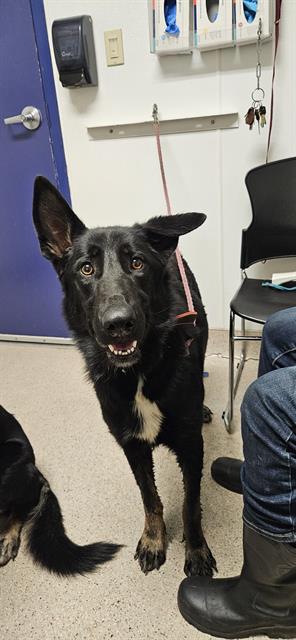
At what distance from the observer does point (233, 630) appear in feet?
3.12

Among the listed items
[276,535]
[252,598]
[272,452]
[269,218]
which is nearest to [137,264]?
[272,452]

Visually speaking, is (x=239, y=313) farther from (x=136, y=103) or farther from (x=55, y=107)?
(x=55, y=107)

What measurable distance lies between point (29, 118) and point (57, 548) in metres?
1.99

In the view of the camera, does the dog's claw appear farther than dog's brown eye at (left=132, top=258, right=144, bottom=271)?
Yes

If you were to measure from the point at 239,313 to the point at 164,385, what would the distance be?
573 millimetres

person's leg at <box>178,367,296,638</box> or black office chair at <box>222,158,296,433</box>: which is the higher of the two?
black office chair at <box>222,158,296,433</box>

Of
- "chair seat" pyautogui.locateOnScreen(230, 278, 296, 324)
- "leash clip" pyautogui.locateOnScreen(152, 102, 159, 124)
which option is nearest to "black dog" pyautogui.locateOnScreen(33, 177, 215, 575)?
"chair seat" pyautogui.locateOnScreen(230, 278, 296, 324)

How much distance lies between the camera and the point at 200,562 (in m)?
1.12

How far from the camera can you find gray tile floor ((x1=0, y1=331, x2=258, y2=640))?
103cm

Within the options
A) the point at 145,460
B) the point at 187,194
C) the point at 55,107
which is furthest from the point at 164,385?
the point at 55,107

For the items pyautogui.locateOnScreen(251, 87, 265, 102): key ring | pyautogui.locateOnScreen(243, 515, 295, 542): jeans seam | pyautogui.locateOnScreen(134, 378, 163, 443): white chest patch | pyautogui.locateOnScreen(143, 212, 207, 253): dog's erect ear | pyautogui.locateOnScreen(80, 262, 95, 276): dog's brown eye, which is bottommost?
pyautogui.locateOnScreen(243, 515, 295, 542): jeans seam

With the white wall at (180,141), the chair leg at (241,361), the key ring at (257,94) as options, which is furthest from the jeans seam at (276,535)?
the key ring at (257,94)

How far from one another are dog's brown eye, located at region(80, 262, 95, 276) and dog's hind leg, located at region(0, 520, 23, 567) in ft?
2.86

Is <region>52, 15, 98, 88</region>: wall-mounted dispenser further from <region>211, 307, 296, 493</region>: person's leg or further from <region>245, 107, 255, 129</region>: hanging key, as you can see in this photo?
<region>211, 307, 296, 493</region>: person's leg
